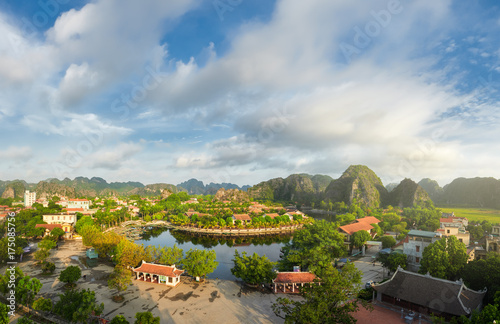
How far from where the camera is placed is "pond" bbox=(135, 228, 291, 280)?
122 feet

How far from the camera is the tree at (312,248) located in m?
22.9

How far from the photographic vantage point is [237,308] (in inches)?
676

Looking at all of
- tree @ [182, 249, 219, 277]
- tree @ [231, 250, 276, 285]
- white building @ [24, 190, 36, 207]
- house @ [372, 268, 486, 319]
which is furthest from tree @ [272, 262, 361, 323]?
white building @ [24, 190, 36, 207]

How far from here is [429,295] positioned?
1597 cm

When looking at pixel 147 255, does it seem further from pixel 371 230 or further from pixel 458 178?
pixel 458 178

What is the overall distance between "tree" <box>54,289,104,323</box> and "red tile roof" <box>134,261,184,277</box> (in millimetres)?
6003

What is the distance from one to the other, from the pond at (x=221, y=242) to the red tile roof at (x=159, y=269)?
11947mm

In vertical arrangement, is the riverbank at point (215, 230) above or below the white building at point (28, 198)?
below

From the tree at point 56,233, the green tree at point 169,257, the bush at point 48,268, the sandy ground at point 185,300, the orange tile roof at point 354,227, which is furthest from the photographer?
the orange tile roof at point 354,227

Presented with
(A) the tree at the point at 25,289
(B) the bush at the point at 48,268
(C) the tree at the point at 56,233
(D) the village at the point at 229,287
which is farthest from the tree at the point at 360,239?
(C) the tree at the point at 56,233

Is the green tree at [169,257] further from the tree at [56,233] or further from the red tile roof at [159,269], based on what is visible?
the tree at [56,233]

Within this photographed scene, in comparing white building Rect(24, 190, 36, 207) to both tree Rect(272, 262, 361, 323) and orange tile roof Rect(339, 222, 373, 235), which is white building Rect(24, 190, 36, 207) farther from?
tree Rect(272, 262, 361, 323)

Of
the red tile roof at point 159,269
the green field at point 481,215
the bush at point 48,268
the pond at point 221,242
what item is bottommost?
the pond at point 221,242

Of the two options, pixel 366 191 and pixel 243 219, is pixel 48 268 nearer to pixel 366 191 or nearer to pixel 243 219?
pixel 243 219
